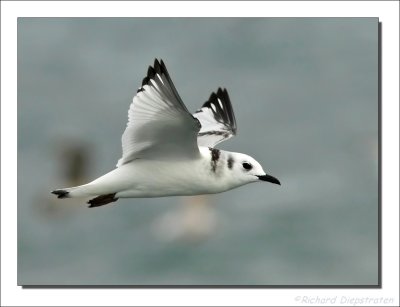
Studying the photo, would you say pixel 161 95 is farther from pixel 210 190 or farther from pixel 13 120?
pixel 13 120

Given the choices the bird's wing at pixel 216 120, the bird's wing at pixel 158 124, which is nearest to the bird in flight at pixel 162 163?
the bird's wing at pixel 158 124

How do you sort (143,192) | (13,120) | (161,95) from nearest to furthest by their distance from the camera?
(161,95) < (143,192) < (13,120)

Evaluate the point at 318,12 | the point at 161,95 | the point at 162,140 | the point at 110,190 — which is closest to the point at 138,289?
the point at 110,190

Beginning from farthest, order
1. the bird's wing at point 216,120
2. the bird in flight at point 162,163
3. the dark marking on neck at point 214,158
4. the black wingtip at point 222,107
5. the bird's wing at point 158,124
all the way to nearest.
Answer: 1. the black wingtip at point 222,107
2. the bird's wing at point 216,120
3. the dark marking on neck at point 214,158
4. the bird in flight at point 162,163
5. the bird's wing at point 158,124

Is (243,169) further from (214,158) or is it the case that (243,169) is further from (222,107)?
(222,107)

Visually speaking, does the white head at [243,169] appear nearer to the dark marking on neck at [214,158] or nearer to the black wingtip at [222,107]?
the dark marking on neck at [214,158]

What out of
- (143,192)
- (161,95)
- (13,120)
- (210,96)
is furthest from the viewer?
(210,96)

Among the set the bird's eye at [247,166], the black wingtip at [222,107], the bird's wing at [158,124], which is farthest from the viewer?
the black wingtip at [222,107]
